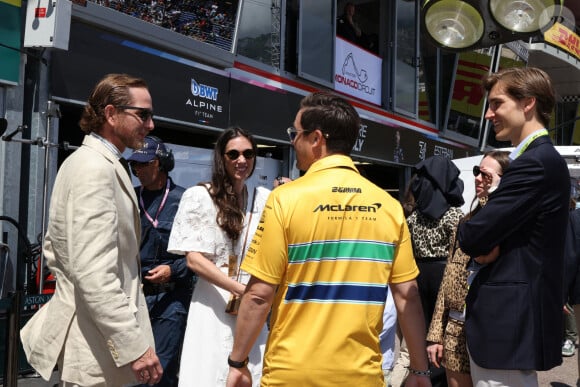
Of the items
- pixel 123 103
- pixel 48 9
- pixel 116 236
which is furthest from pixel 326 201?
pixel 48 9

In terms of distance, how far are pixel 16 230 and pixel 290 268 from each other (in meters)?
4.87

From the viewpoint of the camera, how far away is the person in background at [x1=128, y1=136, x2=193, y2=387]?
3.60m

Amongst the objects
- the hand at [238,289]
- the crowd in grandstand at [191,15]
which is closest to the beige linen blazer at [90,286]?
the hand at [238,289]

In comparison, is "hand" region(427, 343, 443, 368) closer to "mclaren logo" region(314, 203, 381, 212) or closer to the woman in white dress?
the woman in white dress

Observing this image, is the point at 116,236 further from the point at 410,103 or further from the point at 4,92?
the point at 410,103

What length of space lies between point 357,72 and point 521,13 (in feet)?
25.2

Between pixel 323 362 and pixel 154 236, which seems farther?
pixel 154 236

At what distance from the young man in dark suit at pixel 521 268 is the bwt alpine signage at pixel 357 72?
31.5ft

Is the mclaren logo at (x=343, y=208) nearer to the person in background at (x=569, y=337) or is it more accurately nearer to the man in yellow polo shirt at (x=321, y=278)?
the man in yellow polo shirt at (x=321, y=278)

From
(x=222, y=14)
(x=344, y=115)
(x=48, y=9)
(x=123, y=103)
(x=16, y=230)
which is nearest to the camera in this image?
(x=344, y=115)

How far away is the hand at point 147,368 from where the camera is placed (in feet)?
7.46

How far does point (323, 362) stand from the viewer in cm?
215

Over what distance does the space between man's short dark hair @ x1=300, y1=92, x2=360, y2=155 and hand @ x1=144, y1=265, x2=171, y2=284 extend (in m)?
1.61

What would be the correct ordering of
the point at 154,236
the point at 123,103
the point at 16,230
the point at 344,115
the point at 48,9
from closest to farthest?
the point at 344,115
the point at 123,103
the point at 154,236
the point at 48,9
the point at 16,230
